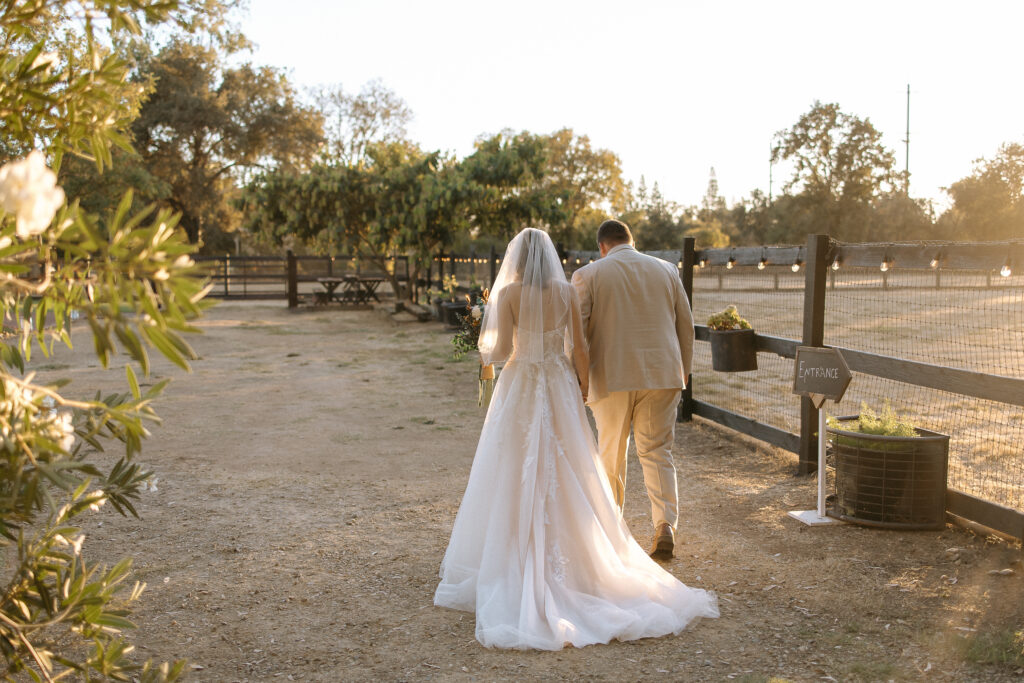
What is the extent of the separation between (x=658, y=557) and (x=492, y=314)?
1.68 metres

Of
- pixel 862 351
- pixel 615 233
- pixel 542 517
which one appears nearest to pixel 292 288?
pixel 862 351

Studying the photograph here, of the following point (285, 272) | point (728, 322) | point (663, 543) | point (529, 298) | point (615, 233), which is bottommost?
point (663, 543)

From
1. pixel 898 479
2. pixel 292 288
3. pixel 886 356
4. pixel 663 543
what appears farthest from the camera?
pixel 292 288

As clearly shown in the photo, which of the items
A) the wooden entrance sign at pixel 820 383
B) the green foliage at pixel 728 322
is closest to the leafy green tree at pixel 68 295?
the wooden entrance sign at pixel 820 383

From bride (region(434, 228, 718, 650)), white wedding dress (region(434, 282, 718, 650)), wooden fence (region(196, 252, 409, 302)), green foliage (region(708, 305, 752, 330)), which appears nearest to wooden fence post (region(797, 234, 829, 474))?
green foliage (region(708, 305, 752, 330))

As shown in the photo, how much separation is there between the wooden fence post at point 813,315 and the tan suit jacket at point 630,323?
1.79 m

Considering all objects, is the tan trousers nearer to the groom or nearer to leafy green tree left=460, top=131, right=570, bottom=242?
the groom

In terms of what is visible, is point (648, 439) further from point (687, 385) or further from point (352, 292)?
point (352, 292)

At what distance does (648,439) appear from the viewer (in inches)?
190

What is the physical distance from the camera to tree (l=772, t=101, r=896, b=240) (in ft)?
157

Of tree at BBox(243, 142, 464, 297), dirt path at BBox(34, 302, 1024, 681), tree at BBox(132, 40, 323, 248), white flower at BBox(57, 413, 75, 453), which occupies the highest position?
tree at BBox(132, 40, 323, 248)

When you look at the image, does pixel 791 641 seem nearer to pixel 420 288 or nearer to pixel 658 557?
pixel 658 557

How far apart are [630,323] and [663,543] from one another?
1259 millimetres

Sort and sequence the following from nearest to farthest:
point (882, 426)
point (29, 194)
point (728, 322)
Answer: point (29, 194)
point (882, 426)
point (728, 322)
